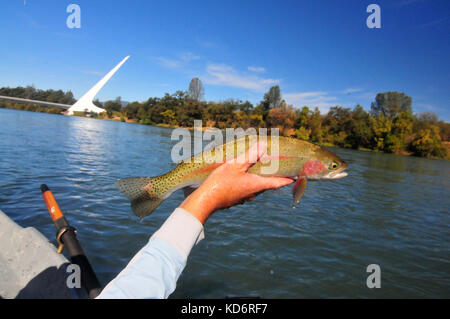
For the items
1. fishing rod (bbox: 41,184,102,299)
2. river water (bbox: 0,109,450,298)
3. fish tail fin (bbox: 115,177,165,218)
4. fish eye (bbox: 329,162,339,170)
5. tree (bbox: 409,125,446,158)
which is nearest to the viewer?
fishing rod (bbox: 41,184,102,299)

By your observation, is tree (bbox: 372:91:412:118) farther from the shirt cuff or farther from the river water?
the shirt cuff

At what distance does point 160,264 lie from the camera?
1392mm

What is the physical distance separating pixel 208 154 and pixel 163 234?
5.58ft

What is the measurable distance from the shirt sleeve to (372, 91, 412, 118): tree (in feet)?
357

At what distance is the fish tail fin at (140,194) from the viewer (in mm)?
2975

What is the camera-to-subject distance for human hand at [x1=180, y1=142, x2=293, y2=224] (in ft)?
5.37

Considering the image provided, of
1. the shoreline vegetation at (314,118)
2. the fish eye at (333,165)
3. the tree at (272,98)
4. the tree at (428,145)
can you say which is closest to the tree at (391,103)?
the shoreline vegetation at (314,118)

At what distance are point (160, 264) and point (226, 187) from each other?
26.1 inches

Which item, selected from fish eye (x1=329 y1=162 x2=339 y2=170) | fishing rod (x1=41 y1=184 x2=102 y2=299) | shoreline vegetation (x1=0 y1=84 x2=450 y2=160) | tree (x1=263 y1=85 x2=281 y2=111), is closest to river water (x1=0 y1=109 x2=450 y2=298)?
fishing rod (x1=41 y1=184 x2=102 y2=299)

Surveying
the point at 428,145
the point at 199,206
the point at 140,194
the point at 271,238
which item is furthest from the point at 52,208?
the point at 428,145

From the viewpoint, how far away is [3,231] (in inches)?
151

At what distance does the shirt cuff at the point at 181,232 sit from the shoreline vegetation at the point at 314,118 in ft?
146

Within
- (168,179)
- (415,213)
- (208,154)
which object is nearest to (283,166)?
(208,154)

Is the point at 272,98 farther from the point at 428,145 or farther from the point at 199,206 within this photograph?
the point at 199,206
